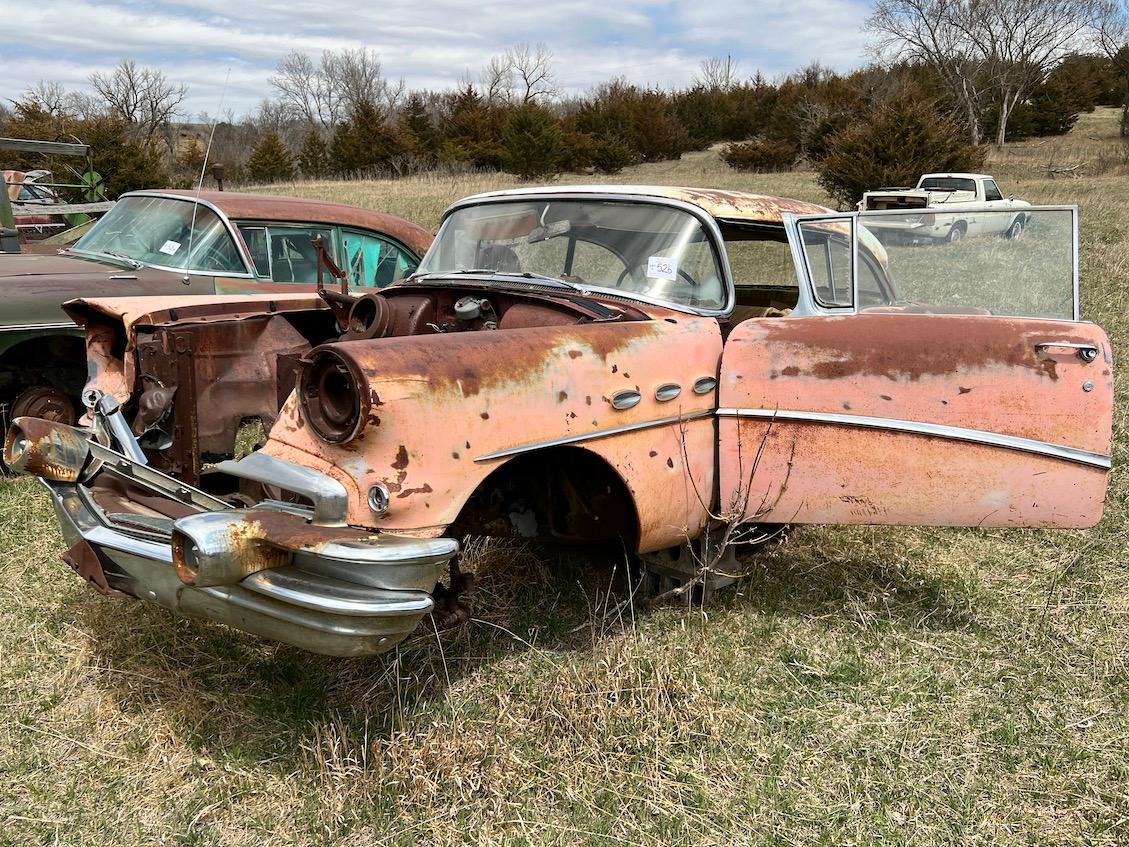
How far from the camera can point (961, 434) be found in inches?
116

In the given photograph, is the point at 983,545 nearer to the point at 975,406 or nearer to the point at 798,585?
the point at 798,585

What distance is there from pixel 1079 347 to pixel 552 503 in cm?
179

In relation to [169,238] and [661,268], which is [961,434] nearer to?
[661,268]

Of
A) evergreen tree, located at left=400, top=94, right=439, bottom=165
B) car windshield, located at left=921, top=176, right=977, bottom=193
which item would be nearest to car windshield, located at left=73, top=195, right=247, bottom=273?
car windshield, located at left=921, top=176, right=977, bottom=193

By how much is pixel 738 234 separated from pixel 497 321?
3.99ft

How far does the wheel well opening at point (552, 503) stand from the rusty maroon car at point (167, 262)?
2957mm

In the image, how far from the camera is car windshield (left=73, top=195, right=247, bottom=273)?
5.98 m

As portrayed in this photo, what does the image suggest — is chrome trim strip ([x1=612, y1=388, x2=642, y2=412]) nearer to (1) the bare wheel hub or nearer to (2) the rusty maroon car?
(2) the rusty maroon car

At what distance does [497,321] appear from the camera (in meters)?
3.46

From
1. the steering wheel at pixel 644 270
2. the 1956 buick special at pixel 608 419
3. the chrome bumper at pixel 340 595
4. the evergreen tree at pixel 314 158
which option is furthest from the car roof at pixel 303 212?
the evergreen tree at pixel 314 158

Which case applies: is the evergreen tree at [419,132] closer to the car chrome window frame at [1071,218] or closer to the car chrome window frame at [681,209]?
the car chrome window frame at [681,209]

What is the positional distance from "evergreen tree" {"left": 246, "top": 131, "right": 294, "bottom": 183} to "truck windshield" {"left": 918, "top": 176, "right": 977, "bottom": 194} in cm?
1756

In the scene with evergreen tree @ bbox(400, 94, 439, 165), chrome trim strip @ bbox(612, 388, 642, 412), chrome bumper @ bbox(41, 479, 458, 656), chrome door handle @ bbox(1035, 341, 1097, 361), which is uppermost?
evergreen tree @ bbox(400, 94, 439, 165)

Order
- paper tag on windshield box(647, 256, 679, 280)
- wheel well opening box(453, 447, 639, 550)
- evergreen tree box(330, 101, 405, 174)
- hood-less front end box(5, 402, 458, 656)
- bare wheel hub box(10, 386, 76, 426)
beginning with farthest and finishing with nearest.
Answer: evergreen tree box(330, 101, 405, 174) → bare wheel hub box(10, 386, 76, 426) → paper tag on windshield box(647, 256, 679, 280) → wheel well opening box(453, 447, 639, 550) → hood-less front end box(5, 402, 458, 656)
